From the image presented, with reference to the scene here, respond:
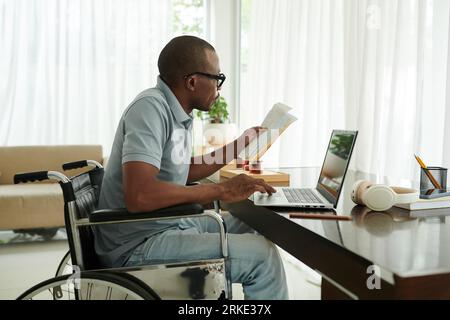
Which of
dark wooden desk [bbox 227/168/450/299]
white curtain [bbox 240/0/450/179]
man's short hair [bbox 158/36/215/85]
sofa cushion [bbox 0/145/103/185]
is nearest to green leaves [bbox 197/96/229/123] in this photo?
white curtain [bbox 240/0/450/179]

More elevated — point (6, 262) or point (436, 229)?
point (436, 229)

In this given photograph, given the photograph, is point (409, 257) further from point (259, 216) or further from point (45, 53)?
point (45, 53)

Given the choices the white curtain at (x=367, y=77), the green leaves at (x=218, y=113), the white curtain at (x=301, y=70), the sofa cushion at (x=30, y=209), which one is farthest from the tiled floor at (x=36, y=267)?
the green leaves at (x=218, y=113)

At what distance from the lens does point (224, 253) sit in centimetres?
127

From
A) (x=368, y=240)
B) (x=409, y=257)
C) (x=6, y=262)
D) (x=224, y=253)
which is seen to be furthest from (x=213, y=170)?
(x=6, y=262)

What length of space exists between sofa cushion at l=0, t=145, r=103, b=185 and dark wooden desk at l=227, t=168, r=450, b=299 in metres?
3.17

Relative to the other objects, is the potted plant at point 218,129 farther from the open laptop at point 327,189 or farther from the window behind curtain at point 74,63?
the open laptop at point 327,189

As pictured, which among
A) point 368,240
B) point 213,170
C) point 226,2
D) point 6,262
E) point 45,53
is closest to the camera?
point 368,240

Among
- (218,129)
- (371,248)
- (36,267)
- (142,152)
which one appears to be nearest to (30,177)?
(142,152)

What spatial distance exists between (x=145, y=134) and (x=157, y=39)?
388cm

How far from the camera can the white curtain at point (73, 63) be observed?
15.0 ft

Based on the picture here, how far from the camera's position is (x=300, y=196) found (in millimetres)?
1475

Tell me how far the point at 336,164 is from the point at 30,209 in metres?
2.70

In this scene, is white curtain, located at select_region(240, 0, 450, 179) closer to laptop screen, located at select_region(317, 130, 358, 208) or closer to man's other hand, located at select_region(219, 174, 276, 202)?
laptop screen, located at select_region(317, 130, 358, 208)
